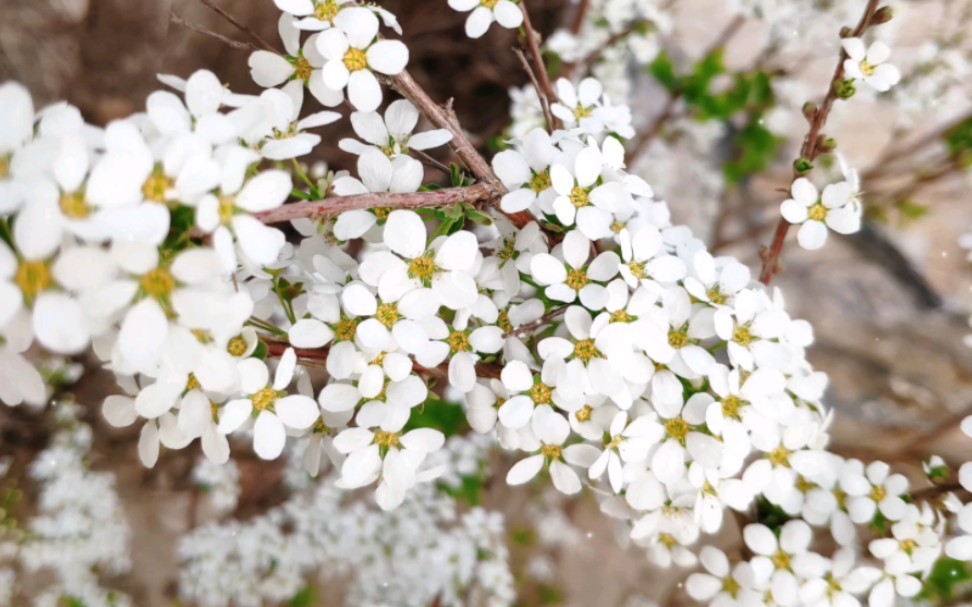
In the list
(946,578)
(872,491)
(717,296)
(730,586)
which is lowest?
(946,578)

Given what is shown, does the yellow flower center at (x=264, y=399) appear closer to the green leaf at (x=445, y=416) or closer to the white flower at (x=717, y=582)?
Result: the white flower at (x=717, y=582)

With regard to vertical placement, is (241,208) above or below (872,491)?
above

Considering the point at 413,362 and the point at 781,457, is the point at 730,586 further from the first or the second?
the point at 413,362

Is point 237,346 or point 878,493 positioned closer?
point 237,346

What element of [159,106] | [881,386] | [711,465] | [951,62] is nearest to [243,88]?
[159,106]

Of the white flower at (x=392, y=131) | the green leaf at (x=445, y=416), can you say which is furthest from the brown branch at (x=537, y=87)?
the green leaf at (x=445, y=416)


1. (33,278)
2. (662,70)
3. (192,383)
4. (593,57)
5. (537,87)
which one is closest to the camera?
(33,278)

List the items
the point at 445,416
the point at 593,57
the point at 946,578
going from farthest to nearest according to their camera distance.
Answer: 1. the point at 445,416
2. the point at 593,57
3. the point at 946,578

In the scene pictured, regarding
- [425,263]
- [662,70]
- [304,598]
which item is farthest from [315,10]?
[304,598]

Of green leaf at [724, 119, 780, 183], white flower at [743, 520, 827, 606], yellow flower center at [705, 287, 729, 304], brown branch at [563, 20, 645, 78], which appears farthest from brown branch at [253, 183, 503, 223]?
green leaf at [724, 119, 780, 183]
